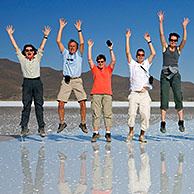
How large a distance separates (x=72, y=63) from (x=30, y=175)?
3.44 meters

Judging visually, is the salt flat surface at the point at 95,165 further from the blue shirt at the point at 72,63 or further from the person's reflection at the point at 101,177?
the blue shirt at the point at 72,63

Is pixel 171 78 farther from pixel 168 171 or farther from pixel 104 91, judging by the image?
pixel 168 171

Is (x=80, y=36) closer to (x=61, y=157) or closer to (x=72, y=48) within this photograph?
(x=72, y=48)

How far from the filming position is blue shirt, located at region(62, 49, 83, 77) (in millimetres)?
7414

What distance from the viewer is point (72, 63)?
7406 mm

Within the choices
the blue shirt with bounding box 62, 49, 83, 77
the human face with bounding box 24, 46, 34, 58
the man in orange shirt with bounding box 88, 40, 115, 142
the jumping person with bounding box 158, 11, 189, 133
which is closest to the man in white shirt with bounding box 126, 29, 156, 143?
the man in orange shirt with bounding box 88, 40, 115, 142

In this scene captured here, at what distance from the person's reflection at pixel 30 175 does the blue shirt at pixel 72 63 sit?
202cm

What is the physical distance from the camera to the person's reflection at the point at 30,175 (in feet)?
12.3

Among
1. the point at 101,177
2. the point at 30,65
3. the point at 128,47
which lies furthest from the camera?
the point at 30,65

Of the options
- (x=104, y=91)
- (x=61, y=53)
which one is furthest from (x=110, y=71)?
(x=61, y=53)


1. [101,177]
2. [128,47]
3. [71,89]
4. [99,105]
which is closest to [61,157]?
[101,177]

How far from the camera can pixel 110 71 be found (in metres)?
7.17

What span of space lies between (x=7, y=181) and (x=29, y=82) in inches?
137

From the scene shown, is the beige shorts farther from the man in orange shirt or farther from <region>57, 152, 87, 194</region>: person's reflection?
<region>57, 152, 87, 194</region>: person's reflection
